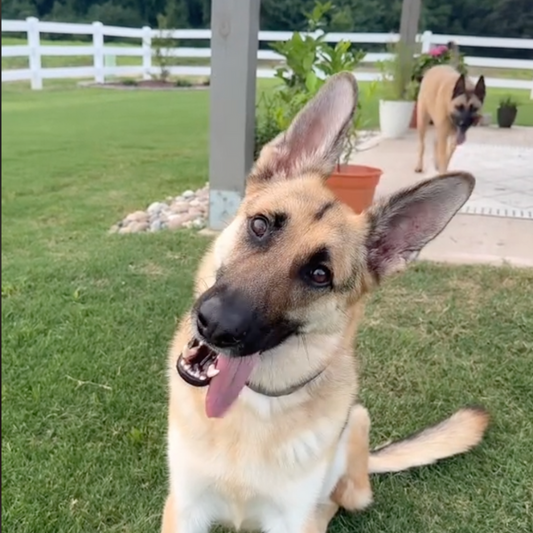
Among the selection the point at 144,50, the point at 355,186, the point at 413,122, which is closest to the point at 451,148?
the point at 355,186

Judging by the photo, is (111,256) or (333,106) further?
(111,256)

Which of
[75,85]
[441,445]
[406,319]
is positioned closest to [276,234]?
[441,445]

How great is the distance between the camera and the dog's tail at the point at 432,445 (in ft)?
7.88

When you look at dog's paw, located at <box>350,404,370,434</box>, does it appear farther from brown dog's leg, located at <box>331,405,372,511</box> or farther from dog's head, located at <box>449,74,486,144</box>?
dog's head, located at <box>449,74,486,144</box>

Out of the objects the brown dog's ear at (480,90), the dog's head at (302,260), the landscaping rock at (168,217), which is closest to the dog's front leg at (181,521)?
the dog's head at (302,260)

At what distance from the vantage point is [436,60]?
26.6ft

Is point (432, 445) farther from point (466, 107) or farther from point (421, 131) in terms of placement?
point (421, 131)

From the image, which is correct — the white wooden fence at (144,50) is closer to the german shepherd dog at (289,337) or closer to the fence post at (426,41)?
the fence post at (426,41)

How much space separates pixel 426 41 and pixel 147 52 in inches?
190

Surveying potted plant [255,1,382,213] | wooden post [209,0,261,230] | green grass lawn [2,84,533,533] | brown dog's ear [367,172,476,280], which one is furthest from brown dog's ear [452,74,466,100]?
brown dog's ear [367,172,476,280]

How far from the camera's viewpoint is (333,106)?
186cm

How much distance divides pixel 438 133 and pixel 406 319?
3.32m

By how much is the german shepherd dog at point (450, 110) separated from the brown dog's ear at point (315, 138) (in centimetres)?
391

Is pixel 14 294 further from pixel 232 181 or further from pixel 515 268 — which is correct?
pixel 515 268
